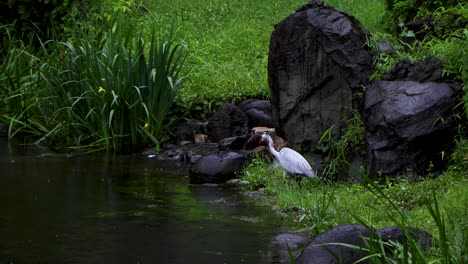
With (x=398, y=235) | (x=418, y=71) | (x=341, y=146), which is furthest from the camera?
(x=341, y=146)

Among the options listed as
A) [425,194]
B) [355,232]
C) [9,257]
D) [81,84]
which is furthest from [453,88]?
[81,84]

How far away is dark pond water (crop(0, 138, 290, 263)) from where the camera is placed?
770 cm

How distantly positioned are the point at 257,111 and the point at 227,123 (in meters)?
0.48

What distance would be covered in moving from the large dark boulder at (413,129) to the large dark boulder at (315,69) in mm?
1200

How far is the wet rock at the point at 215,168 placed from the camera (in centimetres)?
1092

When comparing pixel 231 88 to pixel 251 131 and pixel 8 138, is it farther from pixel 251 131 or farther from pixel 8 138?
pixel 8 138

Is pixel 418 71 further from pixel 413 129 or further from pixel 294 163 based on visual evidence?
pixel 294 163

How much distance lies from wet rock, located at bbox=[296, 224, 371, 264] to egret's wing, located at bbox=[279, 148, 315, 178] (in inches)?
133

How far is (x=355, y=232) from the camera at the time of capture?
6453 mm

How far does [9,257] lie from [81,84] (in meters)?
5.72


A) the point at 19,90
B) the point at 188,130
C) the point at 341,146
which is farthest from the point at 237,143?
the point at 19,90

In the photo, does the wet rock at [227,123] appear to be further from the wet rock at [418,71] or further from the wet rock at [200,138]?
the wet rock at [418,71]

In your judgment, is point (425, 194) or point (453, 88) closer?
point (425, 194)

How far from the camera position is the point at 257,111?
43.0 feet
